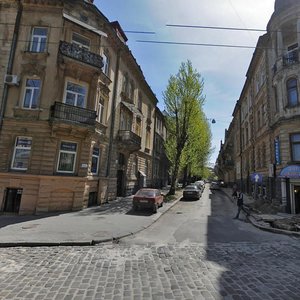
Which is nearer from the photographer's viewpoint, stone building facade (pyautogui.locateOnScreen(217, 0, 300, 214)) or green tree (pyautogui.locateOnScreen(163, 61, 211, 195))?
stone building facade (pyautogui.locateOnScreen(217, 0, 300, 214))

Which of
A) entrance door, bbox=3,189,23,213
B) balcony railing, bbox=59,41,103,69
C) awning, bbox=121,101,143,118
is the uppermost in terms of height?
balcony railing, bbox=59,41,103,69

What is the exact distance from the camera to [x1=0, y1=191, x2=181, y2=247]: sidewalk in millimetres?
8156

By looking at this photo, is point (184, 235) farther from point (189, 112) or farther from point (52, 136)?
point (189, 112)

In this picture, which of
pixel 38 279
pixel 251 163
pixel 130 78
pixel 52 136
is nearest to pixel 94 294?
pixel 38 279

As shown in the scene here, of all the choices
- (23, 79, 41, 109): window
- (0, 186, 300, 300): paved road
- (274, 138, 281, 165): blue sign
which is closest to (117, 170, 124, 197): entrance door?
(23, 79, 41, 109): window

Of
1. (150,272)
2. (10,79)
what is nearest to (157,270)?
(150,272)

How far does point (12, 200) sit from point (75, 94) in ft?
24.9

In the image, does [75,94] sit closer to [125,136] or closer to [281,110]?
[125,136]

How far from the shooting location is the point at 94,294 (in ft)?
15.1

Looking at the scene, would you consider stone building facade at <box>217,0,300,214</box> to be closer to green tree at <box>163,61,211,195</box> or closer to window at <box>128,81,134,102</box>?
green tree at <box>163,61,211,195</box>

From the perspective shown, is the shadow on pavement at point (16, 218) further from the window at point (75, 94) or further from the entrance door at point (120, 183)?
the entrance door at point (120, 183)

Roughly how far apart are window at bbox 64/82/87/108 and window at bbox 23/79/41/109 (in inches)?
67.6

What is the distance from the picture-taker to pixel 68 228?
32.9 ft

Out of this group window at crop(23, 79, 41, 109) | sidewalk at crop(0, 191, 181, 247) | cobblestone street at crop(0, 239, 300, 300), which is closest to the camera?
cobblestone street at crop(0, 239, 300, 300)
